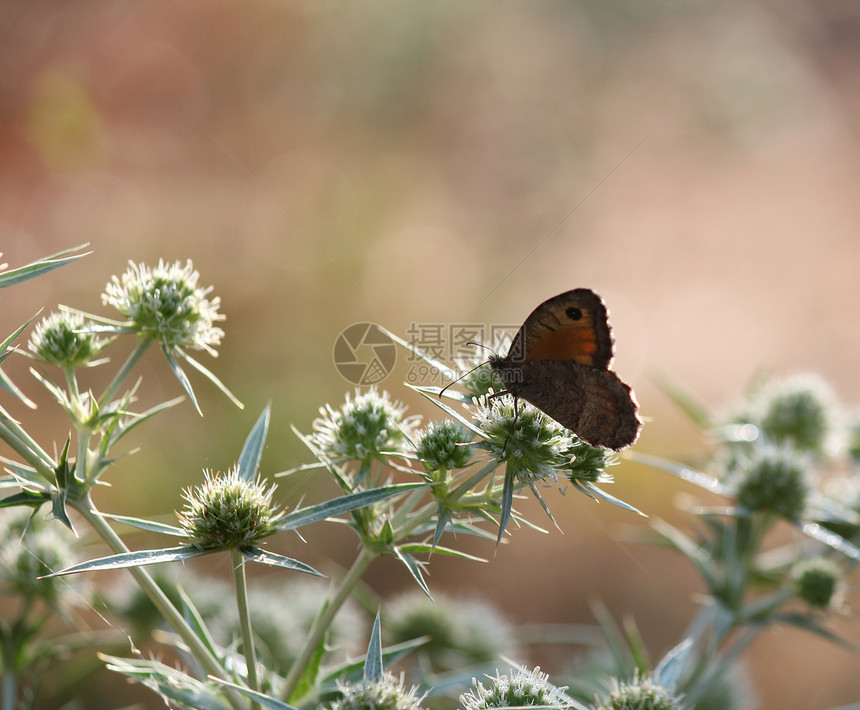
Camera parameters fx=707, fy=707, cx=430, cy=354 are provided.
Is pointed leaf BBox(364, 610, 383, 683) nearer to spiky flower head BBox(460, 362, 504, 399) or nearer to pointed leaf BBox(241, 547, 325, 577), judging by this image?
pointed leaf BBox(241, 547, 325, 577)

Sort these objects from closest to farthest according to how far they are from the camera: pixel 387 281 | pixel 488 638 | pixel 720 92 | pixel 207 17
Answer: pixel 488 638, pixel 387 281, pixel 207 17, pixel 720 92

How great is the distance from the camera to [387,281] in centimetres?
816

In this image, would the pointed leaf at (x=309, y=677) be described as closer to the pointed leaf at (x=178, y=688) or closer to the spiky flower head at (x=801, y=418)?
the pointed leaf at (x=178, y=688)

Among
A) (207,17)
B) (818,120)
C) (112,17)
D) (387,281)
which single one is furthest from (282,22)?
(818,120)

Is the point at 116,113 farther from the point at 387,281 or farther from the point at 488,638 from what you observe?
the point at 488,638

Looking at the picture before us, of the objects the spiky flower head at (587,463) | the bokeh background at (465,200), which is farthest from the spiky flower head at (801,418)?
the spiky flower head at (587,463)

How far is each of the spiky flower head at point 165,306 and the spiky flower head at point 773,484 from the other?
287 cm

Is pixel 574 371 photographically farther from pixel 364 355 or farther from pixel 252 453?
pixel 364 355


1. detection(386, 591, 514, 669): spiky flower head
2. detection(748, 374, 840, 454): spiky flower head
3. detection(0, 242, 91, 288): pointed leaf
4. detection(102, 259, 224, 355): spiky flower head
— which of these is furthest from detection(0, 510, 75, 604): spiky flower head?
detection(748, 374, 840, 454): spiky flower head

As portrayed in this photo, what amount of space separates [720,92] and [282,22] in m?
7.72

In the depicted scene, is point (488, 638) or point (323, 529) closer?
point (488, 638)

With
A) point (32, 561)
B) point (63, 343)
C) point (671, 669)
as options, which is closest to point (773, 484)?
point (671, 669)

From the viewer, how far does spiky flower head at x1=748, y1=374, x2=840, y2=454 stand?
444 centimetres

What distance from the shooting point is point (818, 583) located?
352cm
